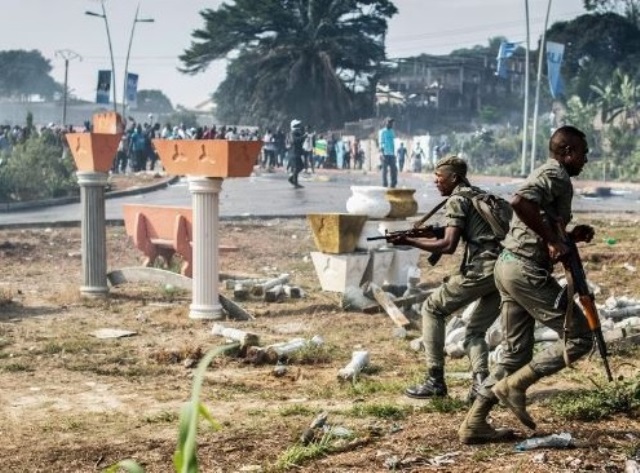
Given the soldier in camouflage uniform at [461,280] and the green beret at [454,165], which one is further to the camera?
the green beret at [454,165]

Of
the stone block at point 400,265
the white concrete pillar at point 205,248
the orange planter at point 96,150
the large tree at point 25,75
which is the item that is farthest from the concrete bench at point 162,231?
the large tree at point 25,75

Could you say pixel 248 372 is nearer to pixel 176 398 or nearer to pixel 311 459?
pixel 176 398

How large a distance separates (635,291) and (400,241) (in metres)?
4.92

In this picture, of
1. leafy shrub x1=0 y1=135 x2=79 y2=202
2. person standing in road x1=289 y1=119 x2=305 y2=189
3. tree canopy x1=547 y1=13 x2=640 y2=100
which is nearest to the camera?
leafy shrub x1=0 y1=135 x2=79 y2=202

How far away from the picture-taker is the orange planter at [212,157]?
8445 mm

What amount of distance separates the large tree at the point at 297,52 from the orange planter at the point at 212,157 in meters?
45.6

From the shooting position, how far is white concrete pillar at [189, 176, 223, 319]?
8766 mm

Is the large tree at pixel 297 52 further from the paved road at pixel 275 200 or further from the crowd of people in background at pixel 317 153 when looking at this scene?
the paved road at pixel 275 200

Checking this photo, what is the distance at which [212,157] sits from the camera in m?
8.52

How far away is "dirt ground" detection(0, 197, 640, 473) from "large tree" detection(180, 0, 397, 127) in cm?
4393

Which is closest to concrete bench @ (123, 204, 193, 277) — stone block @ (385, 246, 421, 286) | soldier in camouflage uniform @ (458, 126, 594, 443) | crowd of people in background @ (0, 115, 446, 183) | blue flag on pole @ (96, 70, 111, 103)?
stone block @ (385, 246, 421, 286)

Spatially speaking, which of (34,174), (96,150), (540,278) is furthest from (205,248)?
(34,174)

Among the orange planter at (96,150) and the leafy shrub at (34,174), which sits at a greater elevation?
the orange planter at (96,150)

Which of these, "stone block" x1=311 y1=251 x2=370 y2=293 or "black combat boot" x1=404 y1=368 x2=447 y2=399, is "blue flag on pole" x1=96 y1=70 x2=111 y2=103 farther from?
"black combat boot" x1=404 y1=368 x2=447 y2=399
